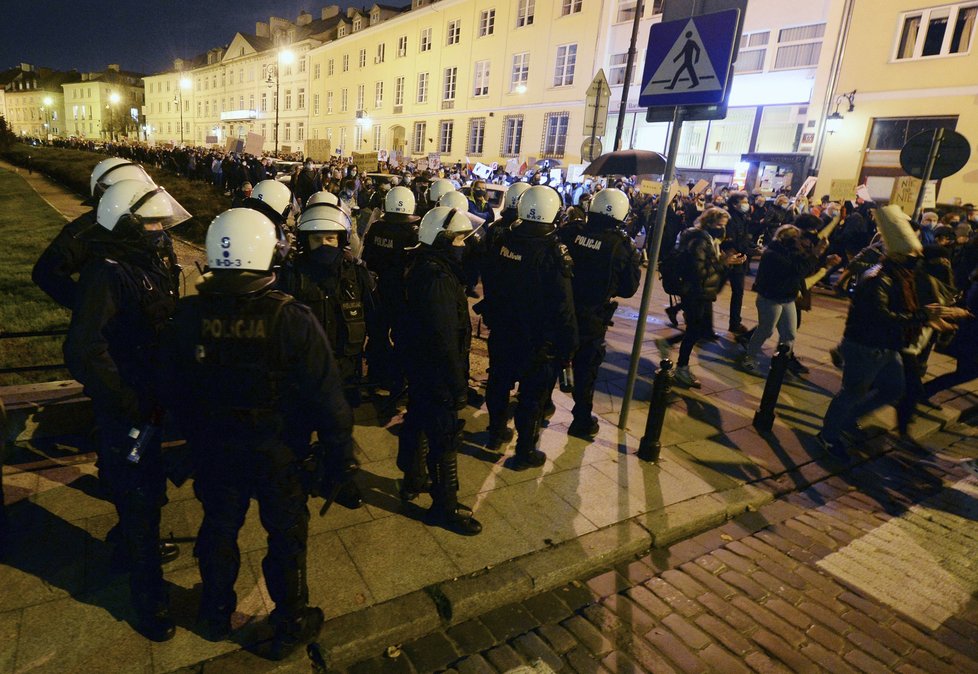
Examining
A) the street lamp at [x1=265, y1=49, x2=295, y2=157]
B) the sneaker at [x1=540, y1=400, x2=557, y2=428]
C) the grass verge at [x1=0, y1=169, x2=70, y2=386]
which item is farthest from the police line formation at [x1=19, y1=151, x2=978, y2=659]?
the street lamp at [x1=265, y1=49, x2=295, y2=157]

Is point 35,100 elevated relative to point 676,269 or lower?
elevated

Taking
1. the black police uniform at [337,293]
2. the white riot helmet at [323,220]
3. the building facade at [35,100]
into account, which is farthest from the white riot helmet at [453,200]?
the building facade at [35,100]

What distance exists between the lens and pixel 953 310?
5.26m

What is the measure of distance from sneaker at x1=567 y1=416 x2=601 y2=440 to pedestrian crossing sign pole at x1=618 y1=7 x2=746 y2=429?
82 centimetres

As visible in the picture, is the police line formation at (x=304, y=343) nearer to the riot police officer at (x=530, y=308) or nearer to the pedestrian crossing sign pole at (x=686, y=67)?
the riot police officer at (x=530, y=308)

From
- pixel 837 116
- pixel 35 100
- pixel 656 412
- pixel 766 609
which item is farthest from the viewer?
pixel 35 100

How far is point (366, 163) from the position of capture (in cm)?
2044

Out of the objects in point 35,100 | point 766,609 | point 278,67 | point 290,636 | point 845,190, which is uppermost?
point 35,100

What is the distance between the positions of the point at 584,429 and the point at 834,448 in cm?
249

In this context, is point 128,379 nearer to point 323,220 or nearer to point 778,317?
point 323,220

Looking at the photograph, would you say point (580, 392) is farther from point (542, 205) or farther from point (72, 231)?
point (72, 231)

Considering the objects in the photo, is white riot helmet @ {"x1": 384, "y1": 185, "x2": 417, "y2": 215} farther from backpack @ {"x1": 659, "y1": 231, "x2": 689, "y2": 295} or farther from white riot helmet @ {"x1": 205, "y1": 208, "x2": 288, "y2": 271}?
backpack @ {"x1": 659, "y1": 231, "x2": 689, "y2": 295}

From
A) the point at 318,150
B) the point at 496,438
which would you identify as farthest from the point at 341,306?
the point at 318,150

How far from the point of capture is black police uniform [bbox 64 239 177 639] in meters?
2.72
